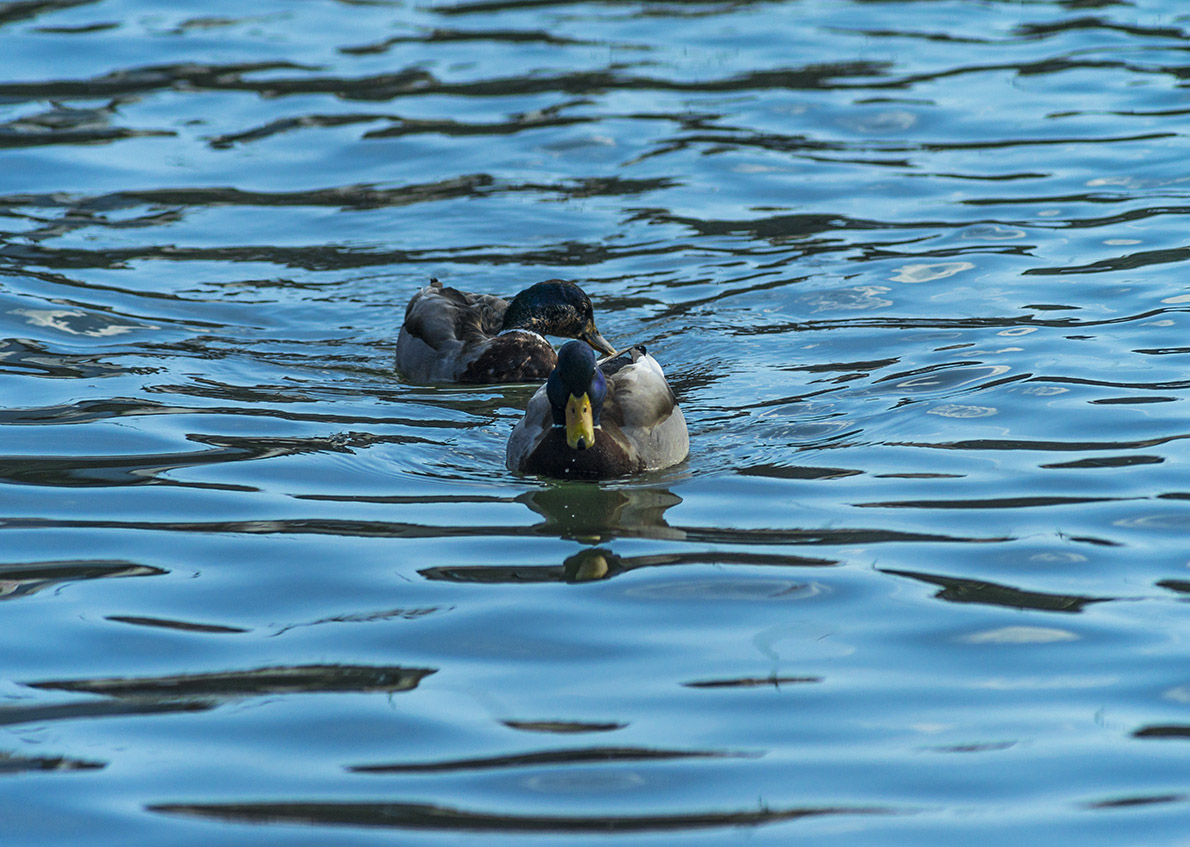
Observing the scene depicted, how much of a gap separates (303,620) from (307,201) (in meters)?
8.21

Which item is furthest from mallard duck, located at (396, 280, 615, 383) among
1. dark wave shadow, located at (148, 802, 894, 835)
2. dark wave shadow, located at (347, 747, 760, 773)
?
dark wave shadow, located at (148, 802, 894, 835)

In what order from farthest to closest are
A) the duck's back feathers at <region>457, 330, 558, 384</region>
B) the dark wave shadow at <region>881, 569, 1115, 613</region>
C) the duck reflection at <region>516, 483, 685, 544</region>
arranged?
1. the duck's back feathers at <region>457, 330, 558, 384</region>
2. the duck reflection at <region>516, 483, 685, 544</region>
3. the dark wave shadow at <region>881, 569, 1115, 613</region>

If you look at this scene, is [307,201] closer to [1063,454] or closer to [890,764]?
[1063,454]

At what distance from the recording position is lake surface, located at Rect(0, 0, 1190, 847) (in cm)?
417

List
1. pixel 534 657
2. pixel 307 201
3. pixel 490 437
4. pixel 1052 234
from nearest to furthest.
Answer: pixel 534 657 → pixel 490 437 → pixel 1052 234 → pixel 307 201

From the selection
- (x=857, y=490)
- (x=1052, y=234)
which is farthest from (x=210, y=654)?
(x=1052, y=234)

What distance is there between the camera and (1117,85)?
1480 centimetres

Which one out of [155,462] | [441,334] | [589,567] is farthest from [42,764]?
[441,334]

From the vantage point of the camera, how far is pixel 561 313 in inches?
372

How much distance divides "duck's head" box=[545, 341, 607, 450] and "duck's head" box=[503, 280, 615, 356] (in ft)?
7.92

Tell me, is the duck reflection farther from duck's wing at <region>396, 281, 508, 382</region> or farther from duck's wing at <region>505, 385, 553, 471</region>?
duck's wing at <region>396, 281, 508, 382</region>

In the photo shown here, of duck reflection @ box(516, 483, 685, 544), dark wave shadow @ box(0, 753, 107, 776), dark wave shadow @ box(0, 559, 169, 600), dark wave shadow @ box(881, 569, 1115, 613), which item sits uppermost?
dark wave shadow @ box(0, 559, 169, 600)

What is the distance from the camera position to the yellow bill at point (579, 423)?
6.74 metres

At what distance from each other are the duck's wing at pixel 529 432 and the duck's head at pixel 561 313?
2.01 meters
